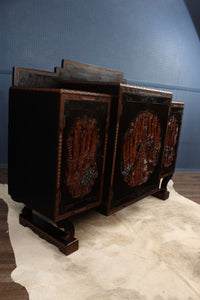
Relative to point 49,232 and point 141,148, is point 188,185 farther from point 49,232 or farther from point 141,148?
point 49,232

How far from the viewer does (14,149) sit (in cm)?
170

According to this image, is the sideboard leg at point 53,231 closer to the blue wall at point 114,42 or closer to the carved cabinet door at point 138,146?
the carved cabinet door at point 138,146

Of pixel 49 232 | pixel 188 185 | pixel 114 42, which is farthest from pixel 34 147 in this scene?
pixel 188 185

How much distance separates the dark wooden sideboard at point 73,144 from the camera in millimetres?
1418

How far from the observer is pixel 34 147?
1527 mm

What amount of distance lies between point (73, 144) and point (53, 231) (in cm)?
65

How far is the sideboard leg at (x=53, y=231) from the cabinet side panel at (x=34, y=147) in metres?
0.19

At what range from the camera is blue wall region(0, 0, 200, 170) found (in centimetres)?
288

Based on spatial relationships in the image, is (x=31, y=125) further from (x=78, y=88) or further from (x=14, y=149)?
(x=78, y=88)

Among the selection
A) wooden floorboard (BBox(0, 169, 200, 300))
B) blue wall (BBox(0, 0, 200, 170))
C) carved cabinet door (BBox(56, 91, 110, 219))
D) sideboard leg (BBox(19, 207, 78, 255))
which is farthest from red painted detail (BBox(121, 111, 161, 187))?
blue wall (BBox(0, 0, 200, 170))

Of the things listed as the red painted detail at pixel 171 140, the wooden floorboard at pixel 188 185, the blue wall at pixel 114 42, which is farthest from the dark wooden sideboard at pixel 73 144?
the blue wall at pixel 114 42

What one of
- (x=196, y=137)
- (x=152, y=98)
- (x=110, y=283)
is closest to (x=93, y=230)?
(x=110, y=283)

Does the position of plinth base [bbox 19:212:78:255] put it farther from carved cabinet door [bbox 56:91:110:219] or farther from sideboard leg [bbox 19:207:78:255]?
carved cabinet door [bbox 56:91:110:219]

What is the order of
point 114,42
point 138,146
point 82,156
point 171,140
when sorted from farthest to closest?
point 114,42 → point 171,140 → point 138,146 → point 82,156
